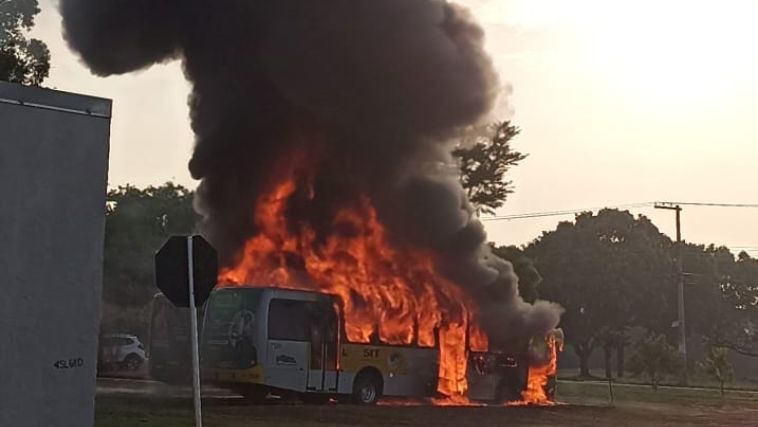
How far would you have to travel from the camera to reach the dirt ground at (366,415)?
2011cm

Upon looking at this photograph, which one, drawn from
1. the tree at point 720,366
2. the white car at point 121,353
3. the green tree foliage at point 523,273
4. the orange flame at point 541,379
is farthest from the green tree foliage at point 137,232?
the tree at point 720,366

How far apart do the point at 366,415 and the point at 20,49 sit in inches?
639

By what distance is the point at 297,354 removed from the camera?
26312 millimetres

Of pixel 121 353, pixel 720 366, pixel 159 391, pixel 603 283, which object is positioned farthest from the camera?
pixel 603 283

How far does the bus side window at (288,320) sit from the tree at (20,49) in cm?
855

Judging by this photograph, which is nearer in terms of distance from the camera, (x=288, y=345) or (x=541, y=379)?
(x=288, y=345)

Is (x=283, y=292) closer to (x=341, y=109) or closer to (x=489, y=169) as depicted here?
(x=341, y=109)

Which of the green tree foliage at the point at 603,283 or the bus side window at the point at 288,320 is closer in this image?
the bus side window at the point at 288,320

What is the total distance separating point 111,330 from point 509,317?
69.2ft

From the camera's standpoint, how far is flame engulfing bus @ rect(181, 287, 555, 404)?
25.6 metres

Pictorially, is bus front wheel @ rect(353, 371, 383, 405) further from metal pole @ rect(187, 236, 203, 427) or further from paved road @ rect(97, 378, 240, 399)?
metal pole @ rect(187, 236, 203, 427)

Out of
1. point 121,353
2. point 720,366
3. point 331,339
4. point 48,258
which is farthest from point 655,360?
point 48,258

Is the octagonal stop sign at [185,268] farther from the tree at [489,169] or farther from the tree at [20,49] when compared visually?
the tree at [489,169]

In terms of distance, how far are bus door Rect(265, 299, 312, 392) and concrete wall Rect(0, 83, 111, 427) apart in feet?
60.2
